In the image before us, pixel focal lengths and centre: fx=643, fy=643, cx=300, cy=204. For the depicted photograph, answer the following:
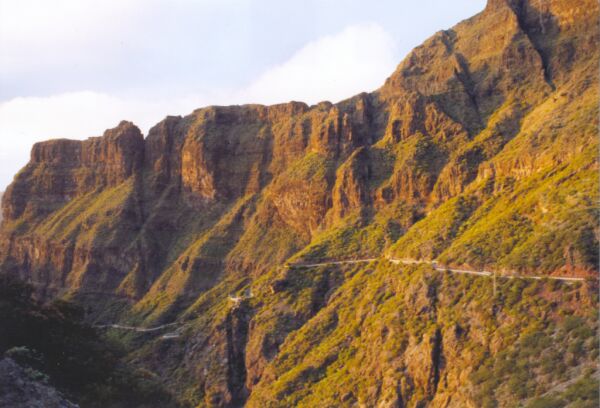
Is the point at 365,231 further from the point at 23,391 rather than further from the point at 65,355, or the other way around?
the point at 23,391

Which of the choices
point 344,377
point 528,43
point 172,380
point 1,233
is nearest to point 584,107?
point 528,43

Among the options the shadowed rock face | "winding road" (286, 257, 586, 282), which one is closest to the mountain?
"winding road" (286, 257, 586, 282)

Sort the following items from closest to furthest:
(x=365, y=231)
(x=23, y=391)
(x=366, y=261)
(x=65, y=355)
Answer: (x=23, y=391)
(x=65, y=355)
(x=366, y=261)
(x=365, y=231)

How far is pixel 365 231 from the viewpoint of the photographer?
313 feet

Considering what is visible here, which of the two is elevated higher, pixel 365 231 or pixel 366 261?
pixel 365 231

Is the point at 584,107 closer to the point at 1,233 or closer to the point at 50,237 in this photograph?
the point at 50,237

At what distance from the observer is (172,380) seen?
89250 millimetres

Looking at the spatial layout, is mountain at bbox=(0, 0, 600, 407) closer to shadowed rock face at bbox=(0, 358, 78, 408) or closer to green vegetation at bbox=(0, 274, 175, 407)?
green vegetation at bbox=(0, 274, 175, 407)

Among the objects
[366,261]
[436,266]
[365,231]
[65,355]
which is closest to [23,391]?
[65,355]

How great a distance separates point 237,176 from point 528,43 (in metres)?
61.3

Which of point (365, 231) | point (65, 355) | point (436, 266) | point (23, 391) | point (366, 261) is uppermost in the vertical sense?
point (365, 231)

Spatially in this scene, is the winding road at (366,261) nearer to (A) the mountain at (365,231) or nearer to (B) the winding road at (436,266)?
(B) the winding road at (436,266)

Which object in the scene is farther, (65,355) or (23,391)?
(65,355)

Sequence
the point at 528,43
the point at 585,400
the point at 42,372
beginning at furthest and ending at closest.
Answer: the point at 528,43
the point at 585,400
the point at 42,372
